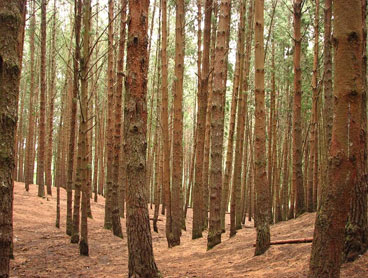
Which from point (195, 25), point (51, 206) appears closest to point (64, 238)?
point (51, 206)

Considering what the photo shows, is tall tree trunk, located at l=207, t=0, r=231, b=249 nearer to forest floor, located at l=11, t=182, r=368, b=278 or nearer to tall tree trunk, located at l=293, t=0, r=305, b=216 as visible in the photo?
forest floor, located at l=11, t=182, r=368, b=278

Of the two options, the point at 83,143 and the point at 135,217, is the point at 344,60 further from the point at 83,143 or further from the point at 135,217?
the point at 83,143

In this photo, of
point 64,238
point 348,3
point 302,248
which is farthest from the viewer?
point 64,238

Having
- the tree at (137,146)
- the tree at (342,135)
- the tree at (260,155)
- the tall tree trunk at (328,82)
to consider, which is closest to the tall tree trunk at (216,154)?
the tree at (260,155)

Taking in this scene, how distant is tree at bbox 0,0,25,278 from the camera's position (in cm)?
291

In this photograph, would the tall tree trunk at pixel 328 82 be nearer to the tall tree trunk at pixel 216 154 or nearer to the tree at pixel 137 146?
the tall tree trunk at pixel 216 154

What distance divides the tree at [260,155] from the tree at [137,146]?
2.37m

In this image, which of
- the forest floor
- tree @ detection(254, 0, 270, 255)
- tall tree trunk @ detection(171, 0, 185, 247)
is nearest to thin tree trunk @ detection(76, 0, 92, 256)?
the forest floor

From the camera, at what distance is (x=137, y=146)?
14.1ft

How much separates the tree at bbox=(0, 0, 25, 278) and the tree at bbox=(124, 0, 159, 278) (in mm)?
1517

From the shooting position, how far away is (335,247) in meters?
2.66

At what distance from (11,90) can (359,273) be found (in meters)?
3.86

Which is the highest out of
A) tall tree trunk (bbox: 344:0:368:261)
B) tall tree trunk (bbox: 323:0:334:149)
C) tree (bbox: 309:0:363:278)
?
tall tree trunk (bbox: 323:0:334:149)

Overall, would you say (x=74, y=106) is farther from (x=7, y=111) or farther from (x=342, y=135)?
(x=342, y=135)
